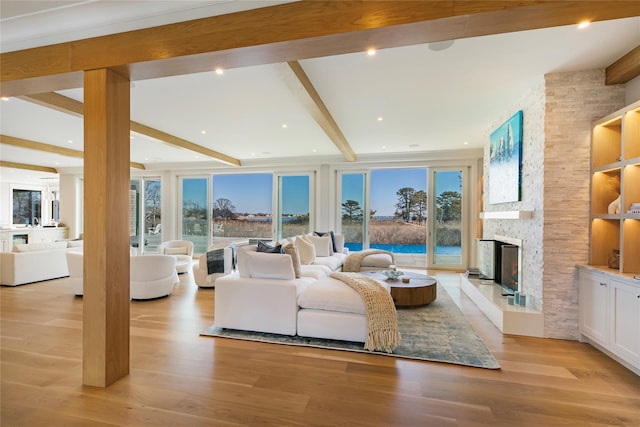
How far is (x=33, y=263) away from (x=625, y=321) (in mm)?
8920

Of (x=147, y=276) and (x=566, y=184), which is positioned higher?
(x=566, y=184)

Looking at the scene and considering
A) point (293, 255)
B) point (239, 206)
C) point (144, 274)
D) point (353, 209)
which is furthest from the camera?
point (239, 206)

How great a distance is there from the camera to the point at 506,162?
174 inches

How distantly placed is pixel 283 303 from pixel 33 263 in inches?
226

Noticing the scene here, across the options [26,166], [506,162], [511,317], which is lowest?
[511,317]

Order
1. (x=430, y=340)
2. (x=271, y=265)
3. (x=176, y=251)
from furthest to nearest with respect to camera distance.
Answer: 1. (x=176, y=251)
2. (x=271, y=265)
3. (x=430, y=340)

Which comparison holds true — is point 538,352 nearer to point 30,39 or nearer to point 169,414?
point 169,414

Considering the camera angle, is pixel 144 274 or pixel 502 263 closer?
pixel 502 263

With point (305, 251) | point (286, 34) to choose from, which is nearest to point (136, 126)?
point (305, 251)

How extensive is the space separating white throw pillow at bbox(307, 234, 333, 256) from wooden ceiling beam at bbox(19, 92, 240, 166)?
3.40m

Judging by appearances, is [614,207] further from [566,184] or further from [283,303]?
[283,303]

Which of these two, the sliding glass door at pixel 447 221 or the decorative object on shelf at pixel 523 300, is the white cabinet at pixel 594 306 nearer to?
the decorative object on shelf at pixel 523 300

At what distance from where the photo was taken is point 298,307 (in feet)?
11.0

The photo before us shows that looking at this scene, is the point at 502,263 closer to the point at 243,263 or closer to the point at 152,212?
the point at 243,263
